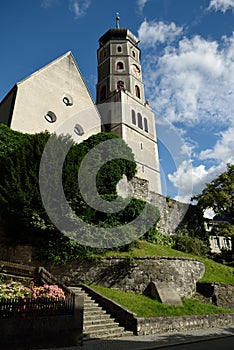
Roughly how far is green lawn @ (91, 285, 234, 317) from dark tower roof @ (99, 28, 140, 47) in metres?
42.5

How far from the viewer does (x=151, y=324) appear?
10328 mm

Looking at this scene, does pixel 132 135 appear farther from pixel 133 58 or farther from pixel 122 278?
pixel 122 278

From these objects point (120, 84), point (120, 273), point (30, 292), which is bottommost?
point (30, 292)

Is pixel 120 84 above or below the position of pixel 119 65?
below

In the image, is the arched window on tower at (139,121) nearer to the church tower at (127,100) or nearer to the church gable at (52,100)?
the church tower at (127,100)

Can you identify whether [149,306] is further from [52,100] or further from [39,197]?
[52,100]

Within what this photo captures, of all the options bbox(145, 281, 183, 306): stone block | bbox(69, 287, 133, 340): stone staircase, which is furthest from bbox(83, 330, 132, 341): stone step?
bbox(145, 281, 183, 306): stone block

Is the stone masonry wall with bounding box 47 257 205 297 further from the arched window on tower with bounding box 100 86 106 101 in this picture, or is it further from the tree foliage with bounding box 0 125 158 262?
the arched window on tower with bounding box 100 86 106 101

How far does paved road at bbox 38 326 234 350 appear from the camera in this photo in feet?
26.6

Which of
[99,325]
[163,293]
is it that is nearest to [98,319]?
[99,325]

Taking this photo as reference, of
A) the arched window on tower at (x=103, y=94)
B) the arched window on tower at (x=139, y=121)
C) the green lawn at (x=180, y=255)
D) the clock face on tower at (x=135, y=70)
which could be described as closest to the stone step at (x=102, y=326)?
the green lawn at (x=180, y=255)

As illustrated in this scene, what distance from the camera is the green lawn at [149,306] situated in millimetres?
11266

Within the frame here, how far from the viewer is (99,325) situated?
391 inches

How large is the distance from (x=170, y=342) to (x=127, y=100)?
3325 centimetres
